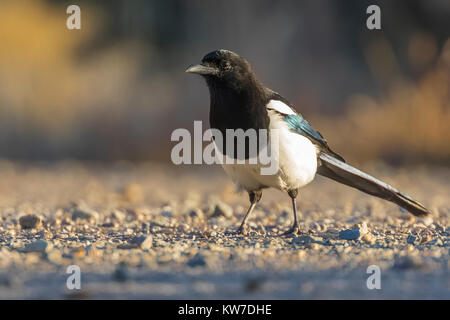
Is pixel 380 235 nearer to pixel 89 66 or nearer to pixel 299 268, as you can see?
pixel 299 268

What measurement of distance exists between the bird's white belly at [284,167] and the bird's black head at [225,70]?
38 centimetres

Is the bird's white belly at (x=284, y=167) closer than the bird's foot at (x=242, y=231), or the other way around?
the bird's white belly at (x=284, y=167)

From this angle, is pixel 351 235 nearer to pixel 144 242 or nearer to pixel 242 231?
pixel 242 231

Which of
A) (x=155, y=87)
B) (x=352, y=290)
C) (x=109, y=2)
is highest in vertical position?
(x=109, y=2)

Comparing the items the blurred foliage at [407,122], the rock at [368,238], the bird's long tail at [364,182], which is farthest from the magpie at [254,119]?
the blurred foliage at [407,122]

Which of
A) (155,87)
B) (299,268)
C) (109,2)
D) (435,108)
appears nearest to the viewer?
(299,268)

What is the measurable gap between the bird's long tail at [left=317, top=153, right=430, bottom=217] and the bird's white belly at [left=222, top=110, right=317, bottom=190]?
1.32 ft

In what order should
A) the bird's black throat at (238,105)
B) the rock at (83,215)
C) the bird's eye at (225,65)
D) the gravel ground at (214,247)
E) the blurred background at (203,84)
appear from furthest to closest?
the blurred background at (203,84)
the rock at (83,215)
the bird's eye at (225,65)
the bird's black throat at (238,105)
the gravel ground at (214,247)

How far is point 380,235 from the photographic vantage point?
5.66 m

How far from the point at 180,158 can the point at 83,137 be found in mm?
1802

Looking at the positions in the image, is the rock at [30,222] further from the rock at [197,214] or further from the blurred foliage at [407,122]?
the blurred foliage at [407,122]

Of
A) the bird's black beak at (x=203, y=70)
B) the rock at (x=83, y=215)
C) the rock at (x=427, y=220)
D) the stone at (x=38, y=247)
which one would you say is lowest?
the stone at (x=38, y=247)

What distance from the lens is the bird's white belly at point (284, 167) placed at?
570cm

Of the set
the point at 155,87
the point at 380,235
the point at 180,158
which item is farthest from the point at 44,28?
the point at 380,235
